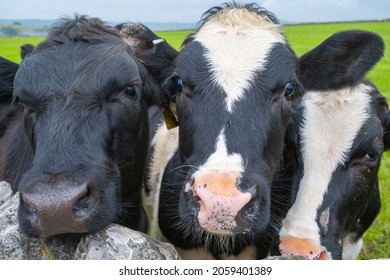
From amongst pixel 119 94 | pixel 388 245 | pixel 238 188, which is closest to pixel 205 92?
pixel 119 94

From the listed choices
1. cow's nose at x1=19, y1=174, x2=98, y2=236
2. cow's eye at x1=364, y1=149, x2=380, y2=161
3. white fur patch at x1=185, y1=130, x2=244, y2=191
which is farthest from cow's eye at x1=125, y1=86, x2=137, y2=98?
cow's eye at x1=364, y1=149, x2=380, y2=161

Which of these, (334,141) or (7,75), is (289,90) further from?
(7,75)

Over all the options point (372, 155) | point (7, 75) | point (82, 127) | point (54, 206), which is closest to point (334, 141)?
point (372, 155)

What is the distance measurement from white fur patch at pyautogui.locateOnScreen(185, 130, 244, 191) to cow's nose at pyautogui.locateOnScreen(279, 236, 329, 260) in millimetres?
881

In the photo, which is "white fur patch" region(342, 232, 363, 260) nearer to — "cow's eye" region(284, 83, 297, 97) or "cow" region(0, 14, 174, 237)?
"cow's eye" region(284, 83, 297, 97)

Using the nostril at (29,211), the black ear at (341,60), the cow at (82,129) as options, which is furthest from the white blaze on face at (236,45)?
the nostril at (29,211)

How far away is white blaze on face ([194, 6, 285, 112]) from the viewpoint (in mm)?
4090

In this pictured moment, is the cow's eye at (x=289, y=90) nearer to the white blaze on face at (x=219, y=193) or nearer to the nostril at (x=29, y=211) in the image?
the white blaze on face at (x=219, y=193)

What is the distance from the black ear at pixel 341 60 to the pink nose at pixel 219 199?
176 centimetres

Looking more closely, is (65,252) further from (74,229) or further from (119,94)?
(119,94)

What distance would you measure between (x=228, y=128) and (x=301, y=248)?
1.06 m

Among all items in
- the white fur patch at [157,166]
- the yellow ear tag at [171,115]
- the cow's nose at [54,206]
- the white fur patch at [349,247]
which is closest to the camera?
the cow's nose at [54,206]

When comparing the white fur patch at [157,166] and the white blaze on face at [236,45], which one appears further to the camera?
the white fur patch at [157,166]

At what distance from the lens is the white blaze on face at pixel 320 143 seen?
4367 millimetres
